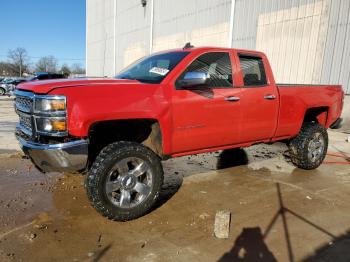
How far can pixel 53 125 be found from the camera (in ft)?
11.3

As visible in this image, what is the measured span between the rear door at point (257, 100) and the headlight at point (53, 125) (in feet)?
8.35

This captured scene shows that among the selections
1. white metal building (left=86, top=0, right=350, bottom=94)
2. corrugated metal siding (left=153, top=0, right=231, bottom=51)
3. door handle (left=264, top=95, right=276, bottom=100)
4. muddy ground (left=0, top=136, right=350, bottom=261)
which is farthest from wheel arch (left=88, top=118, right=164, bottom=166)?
corrugated metal siding (left=153, top=0, right=231, bottom=51)

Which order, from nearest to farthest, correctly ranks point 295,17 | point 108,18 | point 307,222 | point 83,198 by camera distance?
point 307,222 < point 83,198 < point 295,17 < point 108,18

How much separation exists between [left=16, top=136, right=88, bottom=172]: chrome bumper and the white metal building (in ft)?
33.5

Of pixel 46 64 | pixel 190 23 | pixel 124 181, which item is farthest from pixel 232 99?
pixel 46 64

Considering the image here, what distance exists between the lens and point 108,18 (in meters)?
29.7

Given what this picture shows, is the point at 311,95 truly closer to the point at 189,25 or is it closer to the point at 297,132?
the point at 297,132

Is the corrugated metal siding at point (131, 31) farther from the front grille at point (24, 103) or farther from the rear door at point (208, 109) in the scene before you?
the front grille at point (24, 103)

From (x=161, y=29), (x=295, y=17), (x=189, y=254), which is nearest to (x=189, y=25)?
(x=161, y=29)

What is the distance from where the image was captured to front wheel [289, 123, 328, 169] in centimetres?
605

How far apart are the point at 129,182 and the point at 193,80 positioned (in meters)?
1.40

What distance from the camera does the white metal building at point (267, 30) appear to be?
11.3 metres

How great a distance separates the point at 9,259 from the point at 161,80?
2.47m

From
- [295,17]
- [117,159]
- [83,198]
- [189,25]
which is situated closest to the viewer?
[117,159]
